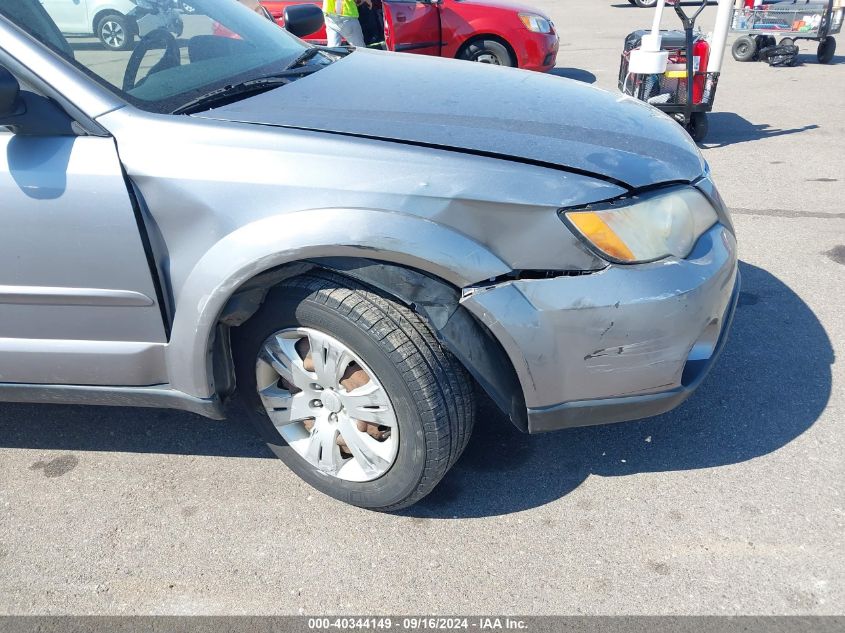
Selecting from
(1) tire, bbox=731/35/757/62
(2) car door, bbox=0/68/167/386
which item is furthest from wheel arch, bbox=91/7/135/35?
(1) tire, bbox=731/35/757/62

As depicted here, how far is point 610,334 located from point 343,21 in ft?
18.5

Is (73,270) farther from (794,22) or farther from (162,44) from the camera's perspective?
(794,22)

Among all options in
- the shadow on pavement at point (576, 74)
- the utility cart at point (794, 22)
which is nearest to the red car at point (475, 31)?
the shadow on pavement at point (576, 74)

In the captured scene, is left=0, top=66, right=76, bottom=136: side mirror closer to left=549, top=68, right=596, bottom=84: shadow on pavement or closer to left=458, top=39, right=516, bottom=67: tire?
left=458, top=39, right=516, bottom=67: tire

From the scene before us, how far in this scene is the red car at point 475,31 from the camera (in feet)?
26.5

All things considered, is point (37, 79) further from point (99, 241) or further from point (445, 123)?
point (445, 123)

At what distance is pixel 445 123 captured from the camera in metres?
2.25

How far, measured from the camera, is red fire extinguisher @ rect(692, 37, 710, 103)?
622cm

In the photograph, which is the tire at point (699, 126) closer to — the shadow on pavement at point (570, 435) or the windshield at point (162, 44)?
the shadow on pavement at point (570, 435)

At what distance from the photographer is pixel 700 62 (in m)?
6.26

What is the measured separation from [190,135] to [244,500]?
1.28 meters

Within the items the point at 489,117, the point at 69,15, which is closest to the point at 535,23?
the point at 489,117

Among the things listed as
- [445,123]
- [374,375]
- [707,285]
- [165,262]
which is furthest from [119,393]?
[707,285]

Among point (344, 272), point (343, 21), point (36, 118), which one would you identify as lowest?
point (343, 21)
